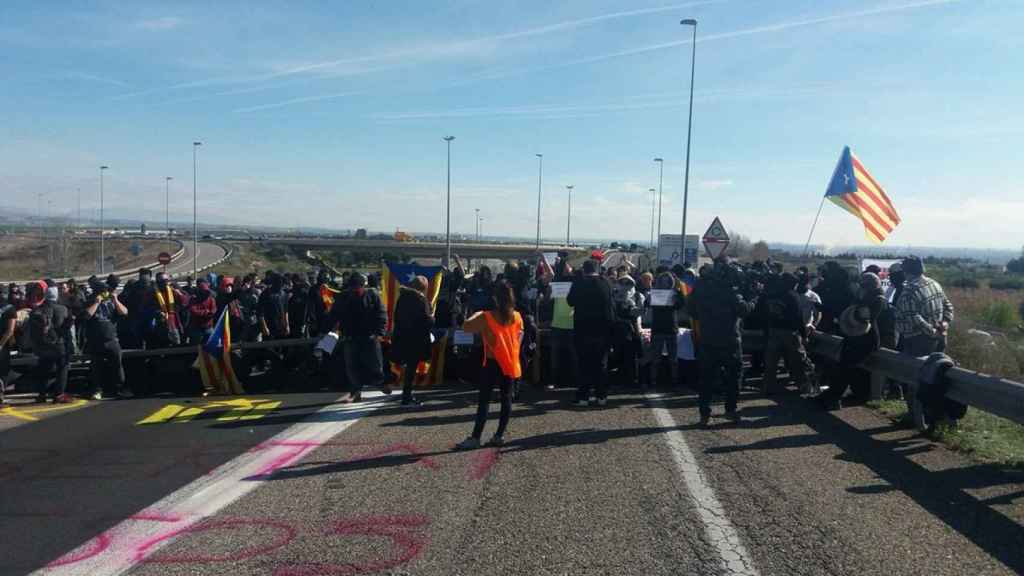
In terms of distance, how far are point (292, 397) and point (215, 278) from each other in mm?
6936

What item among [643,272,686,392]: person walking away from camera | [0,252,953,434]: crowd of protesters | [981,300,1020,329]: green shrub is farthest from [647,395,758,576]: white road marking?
[981,300,1020,329]: green shrub

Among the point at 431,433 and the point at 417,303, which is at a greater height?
the point at 417,303

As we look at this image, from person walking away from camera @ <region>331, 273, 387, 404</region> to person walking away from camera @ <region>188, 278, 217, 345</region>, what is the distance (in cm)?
351

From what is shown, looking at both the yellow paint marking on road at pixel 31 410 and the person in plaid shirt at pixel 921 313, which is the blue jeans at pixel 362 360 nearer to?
the yellow paint marking on road at pixel 31 410

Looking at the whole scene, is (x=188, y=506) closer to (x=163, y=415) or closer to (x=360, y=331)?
(x=163, y=415)

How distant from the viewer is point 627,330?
40.2ft

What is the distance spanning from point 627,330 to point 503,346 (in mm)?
4191

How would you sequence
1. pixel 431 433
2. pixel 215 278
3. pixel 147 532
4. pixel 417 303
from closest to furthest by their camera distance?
pixel 147 532
pixel 431 433
pixel 417 303
pixel 215 278

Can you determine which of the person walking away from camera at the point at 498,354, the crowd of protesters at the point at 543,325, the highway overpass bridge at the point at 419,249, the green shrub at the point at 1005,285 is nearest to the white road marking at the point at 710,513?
Answer: the crowd of protesters at the point at 543,325

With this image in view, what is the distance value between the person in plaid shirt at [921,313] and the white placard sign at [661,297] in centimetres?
313

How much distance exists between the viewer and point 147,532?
19.2 feet

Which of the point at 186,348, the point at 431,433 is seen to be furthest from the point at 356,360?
the point at 186,348

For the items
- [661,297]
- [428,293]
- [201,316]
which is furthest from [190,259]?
[661,297]

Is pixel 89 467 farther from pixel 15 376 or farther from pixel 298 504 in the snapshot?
pixel 15 376
